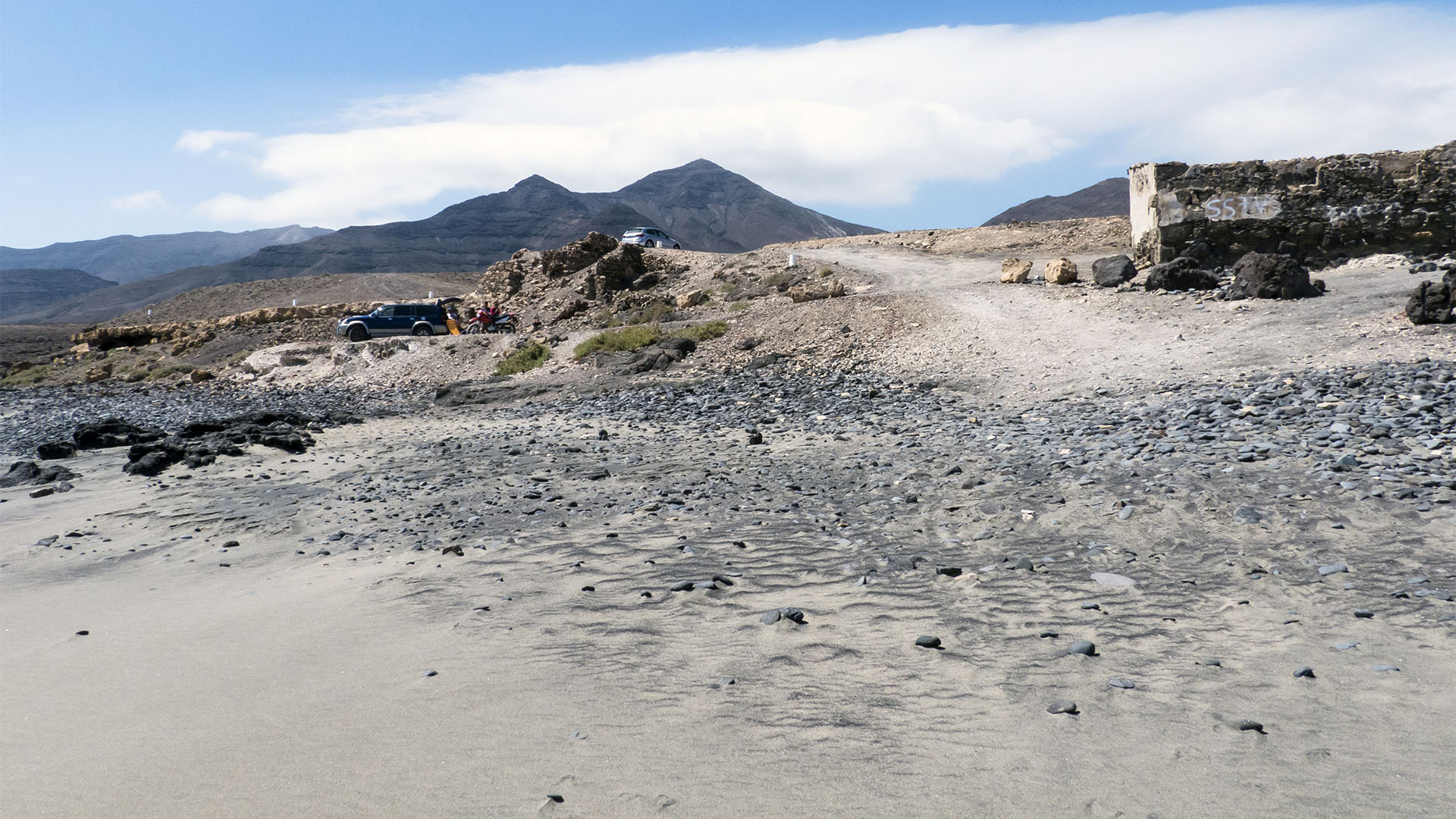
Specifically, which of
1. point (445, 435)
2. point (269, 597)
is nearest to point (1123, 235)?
point (445, 435)

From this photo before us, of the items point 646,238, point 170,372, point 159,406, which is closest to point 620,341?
point 159,406

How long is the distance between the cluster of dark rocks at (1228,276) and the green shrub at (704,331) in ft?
26.7

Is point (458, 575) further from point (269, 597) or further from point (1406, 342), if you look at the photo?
point (1406, 342)

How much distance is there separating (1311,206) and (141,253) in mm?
173964

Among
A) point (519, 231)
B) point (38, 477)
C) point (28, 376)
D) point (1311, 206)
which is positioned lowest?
point (38, 477)

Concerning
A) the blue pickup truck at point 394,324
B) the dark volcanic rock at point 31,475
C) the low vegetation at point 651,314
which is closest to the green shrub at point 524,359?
the low vegetation at point 651,314

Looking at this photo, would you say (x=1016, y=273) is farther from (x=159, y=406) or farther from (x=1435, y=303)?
(x=159, y=406)

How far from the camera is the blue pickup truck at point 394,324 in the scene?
27141mm

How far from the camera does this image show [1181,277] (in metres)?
17.2

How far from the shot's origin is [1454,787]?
3336 millimetres

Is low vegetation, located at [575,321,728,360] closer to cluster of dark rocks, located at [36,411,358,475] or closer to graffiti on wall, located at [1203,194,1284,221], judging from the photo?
cluster of dark rocks, located at [36,411,358,475]

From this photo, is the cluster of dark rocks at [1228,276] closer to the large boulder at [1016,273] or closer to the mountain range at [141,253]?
the large boulder at [1016,273]

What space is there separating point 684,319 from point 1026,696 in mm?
19147

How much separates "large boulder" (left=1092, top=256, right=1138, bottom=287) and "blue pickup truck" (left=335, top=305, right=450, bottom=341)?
18959mm
